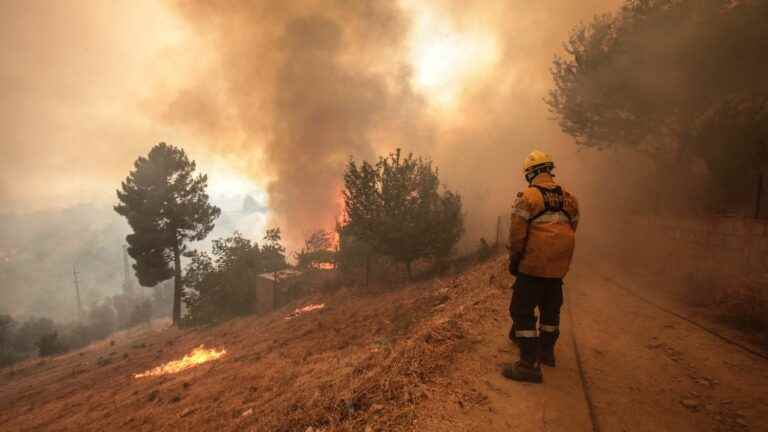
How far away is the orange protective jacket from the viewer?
383cm

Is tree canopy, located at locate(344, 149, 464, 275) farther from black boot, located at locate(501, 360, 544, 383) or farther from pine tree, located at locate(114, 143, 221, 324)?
pine tree, located at locate(114, 143, 221, 324)

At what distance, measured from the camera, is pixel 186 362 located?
43.5 ft

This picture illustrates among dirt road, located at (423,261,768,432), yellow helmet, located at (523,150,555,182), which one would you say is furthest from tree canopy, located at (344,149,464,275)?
yellow helmet, located at (523,150,555,182)

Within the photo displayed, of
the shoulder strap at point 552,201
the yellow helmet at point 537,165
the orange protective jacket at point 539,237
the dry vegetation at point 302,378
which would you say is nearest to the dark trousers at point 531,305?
the orange protective jacket at point 539,237

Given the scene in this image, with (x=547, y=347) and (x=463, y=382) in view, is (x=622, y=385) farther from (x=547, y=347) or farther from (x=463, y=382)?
(x=463, y=382)

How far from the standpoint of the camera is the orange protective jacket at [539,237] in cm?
383

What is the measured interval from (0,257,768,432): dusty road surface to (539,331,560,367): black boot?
137mm

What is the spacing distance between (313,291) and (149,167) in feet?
56.3

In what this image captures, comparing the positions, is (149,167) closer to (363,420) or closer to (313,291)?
(313,291)

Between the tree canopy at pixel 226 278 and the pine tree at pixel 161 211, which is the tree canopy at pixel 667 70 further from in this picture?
the pine tree at pixel 161 211

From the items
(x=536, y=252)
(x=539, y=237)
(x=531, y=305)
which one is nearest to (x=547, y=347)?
(x=531, y=305)

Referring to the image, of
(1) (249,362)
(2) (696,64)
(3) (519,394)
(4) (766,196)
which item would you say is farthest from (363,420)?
(2) (696,64)

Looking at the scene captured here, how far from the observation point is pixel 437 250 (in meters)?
17.1

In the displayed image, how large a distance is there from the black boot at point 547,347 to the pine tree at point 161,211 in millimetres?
29243
